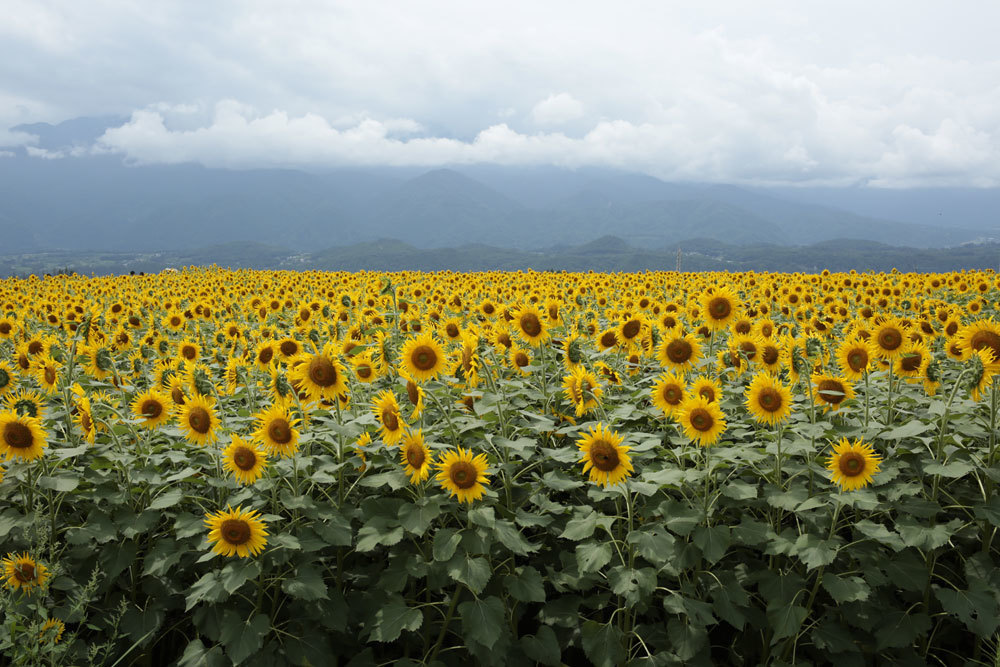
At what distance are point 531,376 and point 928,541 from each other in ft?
11.8

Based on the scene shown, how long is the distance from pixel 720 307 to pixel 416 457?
3.75m

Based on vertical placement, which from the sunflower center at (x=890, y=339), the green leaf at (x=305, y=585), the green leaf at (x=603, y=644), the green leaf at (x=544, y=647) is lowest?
the green leaf at (x=544, y=647)

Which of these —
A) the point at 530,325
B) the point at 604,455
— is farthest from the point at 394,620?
the point at 530,325

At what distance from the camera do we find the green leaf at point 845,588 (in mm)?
3776

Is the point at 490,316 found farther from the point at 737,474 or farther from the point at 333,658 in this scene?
the point at 333,658

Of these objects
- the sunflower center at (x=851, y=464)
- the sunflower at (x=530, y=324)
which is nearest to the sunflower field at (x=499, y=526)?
the sunflower center at (x=851, y=464)

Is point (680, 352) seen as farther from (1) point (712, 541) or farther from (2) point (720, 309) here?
(1) point (712, 541)

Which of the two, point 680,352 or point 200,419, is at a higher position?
point 680,352

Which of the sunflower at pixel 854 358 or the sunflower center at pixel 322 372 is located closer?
the sunflower center at pixel 322 372

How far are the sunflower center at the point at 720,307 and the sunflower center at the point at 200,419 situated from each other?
471cm

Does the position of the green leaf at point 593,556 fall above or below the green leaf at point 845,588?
above

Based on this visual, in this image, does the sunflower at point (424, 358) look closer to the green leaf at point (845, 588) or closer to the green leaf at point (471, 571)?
the green leaf at point (471, 571)

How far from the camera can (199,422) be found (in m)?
4.33

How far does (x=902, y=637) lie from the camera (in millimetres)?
3951
